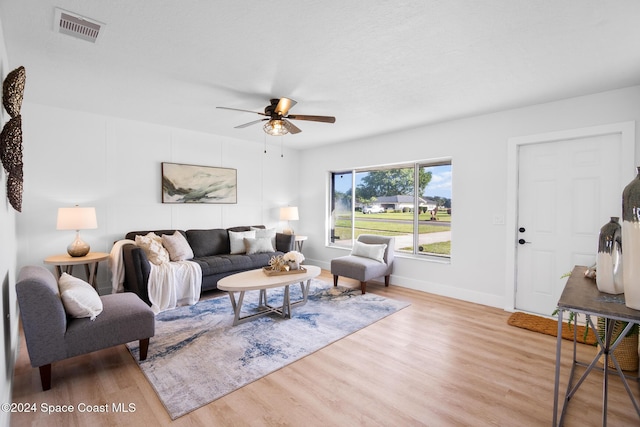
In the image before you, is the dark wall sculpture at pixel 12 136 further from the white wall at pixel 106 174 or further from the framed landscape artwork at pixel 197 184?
the framed landscape artwork at pixel 197 184

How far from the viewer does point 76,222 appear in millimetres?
3580

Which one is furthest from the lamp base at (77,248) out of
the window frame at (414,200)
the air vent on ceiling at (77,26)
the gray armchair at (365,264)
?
the window frame at (414,200)

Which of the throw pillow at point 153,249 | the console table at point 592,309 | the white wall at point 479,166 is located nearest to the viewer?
the console table at point 592,309

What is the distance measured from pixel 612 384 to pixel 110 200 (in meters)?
5.81

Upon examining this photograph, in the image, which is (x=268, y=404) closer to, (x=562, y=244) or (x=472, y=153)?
(x=562, y=244)

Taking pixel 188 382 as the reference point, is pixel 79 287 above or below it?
above

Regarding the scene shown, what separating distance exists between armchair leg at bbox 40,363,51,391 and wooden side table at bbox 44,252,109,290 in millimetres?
1740

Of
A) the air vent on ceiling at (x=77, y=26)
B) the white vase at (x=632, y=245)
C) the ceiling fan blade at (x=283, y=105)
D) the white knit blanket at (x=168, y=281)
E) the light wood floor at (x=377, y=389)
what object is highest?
the air vent on ceiling at (x=77, y=26)

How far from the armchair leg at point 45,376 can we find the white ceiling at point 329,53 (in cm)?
238

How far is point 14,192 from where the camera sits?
83.4 inches

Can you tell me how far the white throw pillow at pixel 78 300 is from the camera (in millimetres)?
2197

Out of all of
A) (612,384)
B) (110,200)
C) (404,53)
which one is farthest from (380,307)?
(110,200)

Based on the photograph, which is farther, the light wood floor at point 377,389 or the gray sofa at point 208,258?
A: the gray sofa at point 208,258

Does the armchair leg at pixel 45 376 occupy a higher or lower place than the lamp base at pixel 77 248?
lower
